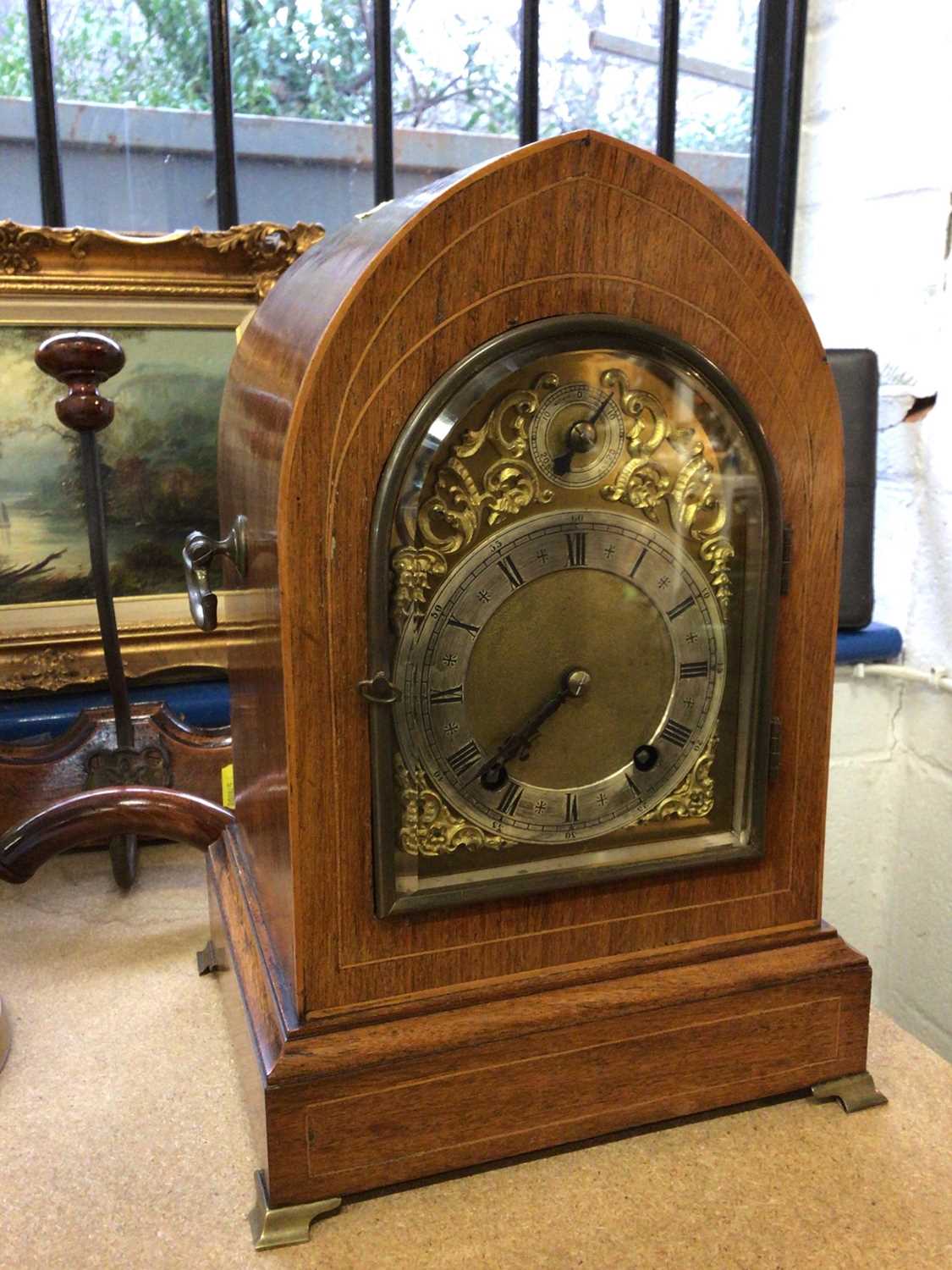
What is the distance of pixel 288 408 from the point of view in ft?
2.03

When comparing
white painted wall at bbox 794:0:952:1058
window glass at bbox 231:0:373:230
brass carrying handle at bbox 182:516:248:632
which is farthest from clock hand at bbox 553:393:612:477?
window glass at bbox 231:0:373:230

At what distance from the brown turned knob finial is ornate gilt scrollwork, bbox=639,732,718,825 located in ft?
1.90

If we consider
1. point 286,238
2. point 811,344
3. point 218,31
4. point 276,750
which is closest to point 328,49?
point 218,31

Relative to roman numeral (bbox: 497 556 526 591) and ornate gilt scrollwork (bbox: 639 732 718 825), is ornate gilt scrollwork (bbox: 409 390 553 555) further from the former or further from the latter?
ornate gilt scrollwork (bbox: 639 732 718 825)

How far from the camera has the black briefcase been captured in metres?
1.40

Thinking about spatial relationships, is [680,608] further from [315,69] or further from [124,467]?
[315,69]

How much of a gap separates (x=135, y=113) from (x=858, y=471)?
1023 millimetres

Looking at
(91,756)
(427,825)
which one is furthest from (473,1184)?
(91,756)

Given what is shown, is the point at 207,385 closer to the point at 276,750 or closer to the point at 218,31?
the point at 218,31

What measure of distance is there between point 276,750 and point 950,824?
3.39ft

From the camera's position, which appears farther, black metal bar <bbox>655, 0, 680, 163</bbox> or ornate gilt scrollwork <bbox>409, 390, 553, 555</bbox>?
black metal bar <bbox>655, 0, 680, 163</bbox>

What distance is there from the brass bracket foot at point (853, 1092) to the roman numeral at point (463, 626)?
0.40 m

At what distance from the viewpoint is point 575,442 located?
2.13ft

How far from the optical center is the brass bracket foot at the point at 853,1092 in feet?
Result: 2.47
